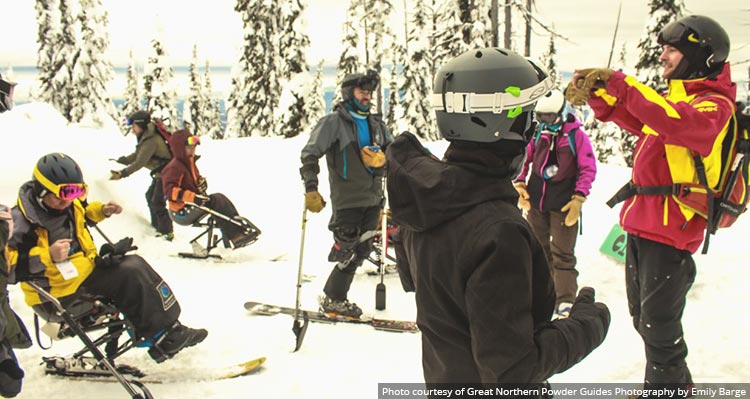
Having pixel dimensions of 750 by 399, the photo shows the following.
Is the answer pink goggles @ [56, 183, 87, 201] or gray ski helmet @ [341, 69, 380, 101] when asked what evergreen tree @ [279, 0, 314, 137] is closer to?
gray ski helmet @ [341, 69, 380, 101]

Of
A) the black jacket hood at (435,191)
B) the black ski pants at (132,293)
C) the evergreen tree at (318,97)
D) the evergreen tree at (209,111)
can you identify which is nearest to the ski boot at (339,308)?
the black ski pants at (132,293)

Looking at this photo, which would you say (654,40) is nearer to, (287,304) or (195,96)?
(287,304)

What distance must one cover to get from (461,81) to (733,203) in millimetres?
2303

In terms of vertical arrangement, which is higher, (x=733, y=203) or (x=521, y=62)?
(x=521, y=62)

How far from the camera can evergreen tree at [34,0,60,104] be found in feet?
93.0

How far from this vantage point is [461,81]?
6.50 feet

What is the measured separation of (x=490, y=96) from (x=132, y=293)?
11.9ft

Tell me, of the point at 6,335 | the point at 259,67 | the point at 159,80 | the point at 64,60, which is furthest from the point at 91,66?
the point at 6,335

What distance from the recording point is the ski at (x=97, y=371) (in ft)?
14.2

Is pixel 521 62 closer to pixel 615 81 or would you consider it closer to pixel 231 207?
pixel 615 81

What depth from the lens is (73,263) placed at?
422cm

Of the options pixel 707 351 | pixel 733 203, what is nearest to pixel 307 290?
pixel 707 351

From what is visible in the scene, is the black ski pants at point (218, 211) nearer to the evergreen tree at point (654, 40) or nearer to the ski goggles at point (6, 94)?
the ski goggles at point (6, 94)

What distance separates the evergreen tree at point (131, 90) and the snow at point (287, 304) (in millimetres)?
52735
